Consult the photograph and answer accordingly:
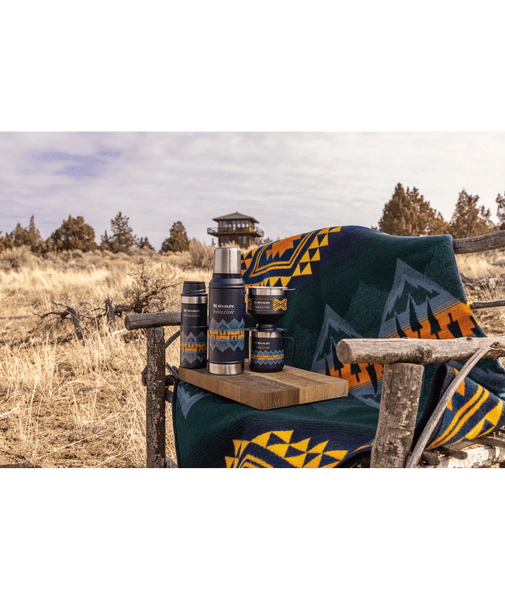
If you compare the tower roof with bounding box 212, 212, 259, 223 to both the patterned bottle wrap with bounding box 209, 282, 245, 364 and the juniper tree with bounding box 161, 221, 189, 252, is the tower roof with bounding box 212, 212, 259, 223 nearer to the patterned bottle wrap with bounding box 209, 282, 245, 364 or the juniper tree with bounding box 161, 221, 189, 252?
the juniper tree with bounding box 161, 221, 189, 252

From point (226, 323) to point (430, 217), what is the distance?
175 centimetres

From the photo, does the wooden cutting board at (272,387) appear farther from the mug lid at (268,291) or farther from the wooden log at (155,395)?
the wooden log at (155,395)

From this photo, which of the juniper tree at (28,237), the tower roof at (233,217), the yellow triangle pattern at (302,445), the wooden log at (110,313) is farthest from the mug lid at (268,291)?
the wooden log at (110,313)

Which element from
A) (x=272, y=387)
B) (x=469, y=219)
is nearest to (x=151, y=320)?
(x=272, y=387)

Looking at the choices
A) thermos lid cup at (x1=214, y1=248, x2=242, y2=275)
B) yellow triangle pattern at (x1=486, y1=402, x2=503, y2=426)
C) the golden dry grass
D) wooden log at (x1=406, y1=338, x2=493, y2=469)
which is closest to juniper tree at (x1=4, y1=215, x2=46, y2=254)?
the golden dry grass

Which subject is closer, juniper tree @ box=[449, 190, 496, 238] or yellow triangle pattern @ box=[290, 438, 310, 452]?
yellow triangle pattern @ box=[290, 438, 310, 452]

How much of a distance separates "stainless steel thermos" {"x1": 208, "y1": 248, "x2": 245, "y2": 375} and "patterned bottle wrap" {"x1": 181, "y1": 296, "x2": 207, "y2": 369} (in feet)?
0.43

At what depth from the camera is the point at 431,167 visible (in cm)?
260

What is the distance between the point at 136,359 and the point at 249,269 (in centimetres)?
201

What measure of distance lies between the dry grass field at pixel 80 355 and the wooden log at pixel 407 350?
6.75 ft

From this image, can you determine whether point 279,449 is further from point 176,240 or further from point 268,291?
point 176,240

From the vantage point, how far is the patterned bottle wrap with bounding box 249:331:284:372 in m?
1.74

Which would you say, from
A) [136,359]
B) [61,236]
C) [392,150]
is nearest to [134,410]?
[136,359]

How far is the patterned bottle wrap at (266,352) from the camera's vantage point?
1.74 meters
